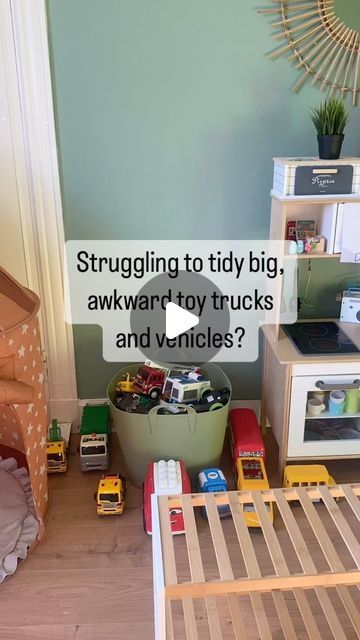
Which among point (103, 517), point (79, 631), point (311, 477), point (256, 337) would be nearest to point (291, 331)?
point (256, 337)

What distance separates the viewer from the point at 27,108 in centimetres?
194

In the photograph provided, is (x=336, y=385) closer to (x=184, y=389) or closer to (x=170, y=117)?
(x=184, y=389)

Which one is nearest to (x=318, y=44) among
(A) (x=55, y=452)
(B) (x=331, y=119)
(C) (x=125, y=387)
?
(B) (x=331, y=119)

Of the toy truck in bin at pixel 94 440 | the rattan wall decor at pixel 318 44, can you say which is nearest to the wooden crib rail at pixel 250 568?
the toy truck in bin at pixel 94 440

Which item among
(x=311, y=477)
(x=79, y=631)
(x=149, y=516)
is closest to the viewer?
(x=79, y=631)

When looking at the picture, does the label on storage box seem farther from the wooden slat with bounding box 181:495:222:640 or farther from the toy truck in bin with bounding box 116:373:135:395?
the wooden slat with bounding box 181:495:222:640

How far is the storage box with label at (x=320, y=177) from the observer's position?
182cm

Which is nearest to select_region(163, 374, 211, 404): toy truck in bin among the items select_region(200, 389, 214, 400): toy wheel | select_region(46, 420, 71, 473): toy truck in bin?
select_region(200, 389, 214, 400): toy wheel

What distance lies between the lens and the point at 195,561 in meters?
1.26

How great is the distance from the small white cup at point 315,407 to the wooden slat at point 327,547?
1.79 feet

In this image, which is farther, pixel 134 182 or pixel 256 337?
pixel 256 337

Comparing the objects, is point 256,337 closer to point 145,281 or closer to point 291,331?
point 291,331

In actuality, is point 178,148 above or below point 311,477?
above

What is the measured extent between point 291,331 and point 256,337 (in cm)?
23
